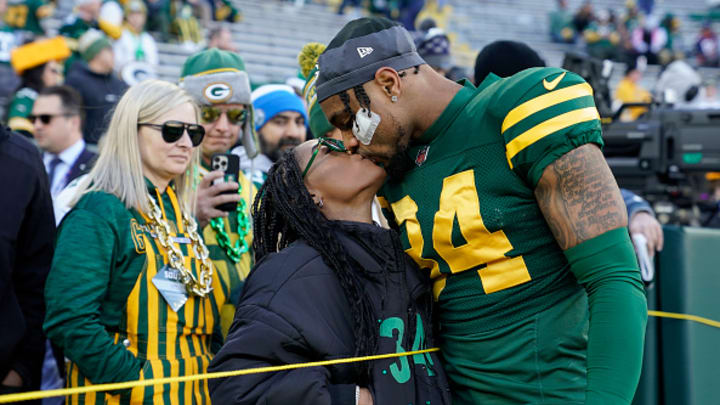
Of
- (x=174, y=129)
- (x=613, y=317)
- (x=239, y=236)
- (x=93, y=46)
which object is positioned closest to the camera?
(x=613, y=317)

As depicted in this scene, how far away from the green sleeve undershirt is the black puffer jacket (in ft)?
1.53

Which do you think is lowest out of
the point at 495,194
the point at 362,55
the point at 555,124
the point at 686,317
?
the point at 686,317

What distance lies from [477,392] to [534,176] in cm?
60

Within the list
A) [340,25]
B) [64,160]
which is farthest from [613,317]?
[340,25]

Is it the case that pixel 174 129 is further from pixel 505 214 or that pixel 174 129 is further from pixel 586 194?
pixel 586 194

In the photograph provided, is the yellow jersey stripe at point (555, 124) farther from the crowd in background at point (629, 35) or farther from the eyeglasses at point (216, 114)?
the crowd in background at point (629, 35)

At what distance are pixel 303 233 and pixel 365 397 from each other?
0.47 metres

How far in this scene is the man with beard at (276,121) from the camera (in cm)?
446

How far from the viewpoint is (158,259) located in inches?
109

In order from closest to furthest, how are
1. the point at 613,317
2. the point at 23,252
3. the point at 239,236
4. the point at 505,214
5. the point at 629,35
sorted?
the point at 613,317, the point at 505,214, the point at 23,252, the point at 239,236, the point at 629,35

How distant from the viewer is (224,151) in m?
3.81

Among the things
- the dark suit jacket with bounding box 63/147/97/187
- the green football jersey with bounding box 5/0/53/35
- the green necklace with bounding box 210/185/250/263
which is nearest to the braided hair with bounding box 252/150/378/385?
the green necklace with bounding box 210/185/250/263

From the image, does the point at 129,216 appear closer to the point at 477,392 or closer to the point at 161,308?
the point at 161,308

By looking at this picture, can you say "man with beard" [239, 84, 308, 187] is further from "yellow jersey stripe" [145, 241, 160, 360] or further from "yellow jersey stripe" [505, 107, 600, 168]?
"yellow jersey stripe" [505, 107, 600, 168]
